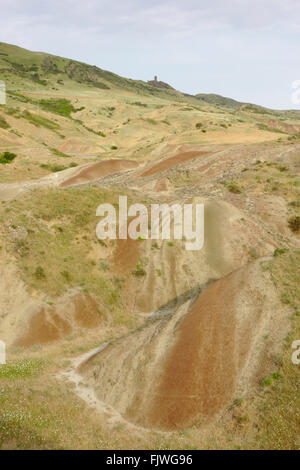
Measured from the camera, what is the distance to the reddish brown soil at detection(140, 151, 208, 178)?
42656 mm

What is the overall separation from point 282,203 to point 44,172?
2888 cm

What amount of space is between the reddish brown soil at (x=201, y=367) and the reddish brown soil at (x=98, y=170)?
28023mm

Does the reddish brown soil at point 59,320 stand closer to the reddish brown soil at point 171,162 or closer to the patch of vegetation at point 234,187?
the patch of vegetation at point 234,187

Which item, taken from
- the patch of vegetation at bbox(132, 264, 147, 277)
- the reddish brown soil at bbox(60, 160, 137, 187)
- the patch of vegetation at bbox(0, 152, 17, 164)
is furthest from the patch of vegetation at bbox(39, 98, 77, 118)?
the patch of vegetation at bbox(132, 264, 147, 277)

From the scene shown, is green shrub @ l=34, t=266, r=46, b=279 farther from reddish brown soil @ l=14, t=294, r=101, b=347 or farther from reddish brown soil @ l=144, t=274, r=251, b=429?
Result: reddish brown soil @ l=144, t=274, r=251, b=429

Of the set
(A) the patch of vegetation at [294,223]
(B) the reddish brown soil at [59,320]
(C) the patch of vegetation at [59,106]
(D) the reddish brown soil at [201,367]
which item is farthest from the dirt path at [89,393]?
(C) the patch of vegetation at [59,106]

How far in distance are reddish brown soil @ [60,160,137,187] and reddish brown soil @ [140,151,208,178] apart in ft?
14.5

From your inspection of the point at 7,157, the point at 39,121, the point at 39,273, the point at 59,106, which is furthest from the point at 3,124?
the point at 39,273

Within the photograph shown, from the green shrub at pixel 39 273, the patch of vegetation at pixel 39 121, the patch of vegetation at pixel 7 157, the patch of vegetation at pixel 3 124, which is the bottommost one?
the green shrub at pixel 39 273

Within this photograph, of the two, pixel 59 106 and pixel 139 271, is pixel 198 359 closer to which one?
pixel 139 271

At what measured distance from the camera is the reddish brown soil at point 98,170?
41.0 m

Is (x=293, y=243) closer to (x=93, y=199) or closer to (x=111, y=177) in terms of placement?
(x=93, y=199)

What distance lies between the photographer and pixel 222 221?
30.7m
